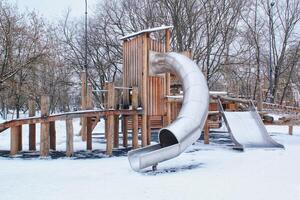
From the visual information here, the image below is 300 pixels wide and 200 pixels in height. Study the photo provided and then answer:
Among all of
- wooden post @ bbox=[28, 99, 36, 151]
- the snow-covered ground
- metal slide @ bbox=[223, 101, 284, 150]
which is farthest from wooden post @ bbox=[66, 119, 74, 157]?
metal slide @ bbox=[223, 101, 284, 150]

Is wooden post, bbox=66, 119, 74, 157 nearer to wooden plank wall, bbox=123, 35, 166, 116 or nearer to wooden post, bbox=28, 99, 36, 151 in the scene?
wooden post, bbox=28, 99, 36, 151

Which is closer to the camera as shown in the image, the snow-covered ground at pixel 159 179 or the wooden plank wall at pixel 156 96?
the snow-covered ground at pixel 159 179

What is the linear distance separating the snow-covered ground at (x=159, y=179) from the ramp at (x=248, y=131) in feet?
5.48

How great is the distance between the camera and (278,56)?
32.3 meters

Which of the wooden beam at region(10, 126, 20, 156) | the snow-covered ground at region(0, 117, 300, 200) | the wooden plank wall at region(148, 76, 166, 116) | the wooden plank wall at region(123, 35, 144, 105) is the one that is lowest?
the snow-covered ground at region(0, 117, 300, 200)

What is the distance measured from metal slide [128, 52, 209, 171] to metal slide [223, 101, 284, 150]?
267 cm

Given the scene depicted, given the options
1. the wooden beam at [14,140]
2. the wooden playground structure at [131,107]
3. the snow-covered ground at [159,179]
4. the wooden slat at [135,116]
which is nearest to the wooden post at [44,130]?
the wooden playground structure at [131,107]

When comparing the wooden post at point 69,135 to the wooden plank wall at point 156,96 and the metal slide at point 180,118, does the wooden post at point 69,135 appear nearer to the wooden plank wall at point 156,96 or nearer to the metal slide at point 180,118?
the metal slide at point 180,118

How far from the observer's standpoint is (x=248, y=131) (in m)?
13.7

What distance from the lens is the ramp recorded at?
12.8 meters

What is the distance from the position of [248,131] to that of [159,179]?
6.77 meters

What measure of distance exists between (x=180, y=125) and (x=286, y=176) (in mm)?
2874

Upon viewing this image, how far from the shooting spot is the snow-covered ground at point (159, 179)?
6.46 metres

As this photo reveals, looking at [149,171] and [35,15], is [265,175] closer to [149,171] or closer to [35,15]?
[149,171]
